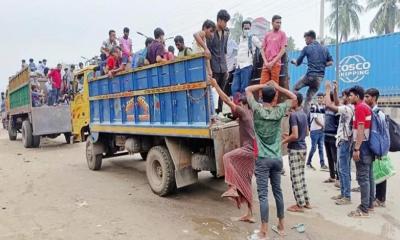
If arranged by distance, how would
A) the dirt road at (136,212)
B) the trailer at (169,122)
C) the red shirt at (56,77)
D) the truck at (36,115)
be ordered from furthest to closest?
the red shirt at (56,77) < the truck at (36,115) < the trailer at (169,122) < the dirt road at (136,212)

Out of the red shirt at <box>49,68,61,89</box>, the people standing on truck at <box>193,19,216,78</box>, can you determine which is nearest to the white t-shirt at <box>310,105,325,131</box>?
the people standing on truck at <box>193,19,216,78</box>

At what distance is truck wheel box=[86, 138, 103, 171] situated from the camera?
7.99 m

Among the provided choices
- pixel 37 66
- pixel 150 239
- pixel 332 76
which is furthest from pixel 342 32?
pixel 150 239

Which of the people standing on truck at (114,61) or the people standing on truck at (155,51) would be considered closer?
the people standing on truck at (155,51)

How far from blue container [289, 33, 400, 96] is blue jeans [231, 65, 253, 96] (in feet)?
34.0

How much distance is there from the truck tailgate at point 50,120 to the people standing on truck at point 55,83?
2.50ft

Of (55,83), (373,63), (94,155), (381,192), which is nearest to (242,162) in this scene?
(381,192)

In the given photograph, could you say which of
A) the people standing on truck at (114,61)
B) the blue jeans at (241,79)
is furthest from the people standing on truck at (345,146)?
the people standing on truck at (114,61)

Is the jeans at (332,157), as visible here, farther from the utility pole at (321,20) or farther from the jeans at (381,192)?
Answer: the utility pole at (321,20)

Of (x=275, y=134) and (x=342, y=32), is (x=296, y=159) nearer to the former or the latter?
(x=275, y=134)

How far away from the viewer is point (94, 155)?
804 cm

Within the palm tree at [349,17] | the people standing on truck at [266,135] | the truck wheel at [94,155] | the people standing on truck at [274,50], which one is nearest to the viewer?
the people standing on truck at [266,135]

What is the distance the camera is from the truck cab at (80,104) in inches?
348

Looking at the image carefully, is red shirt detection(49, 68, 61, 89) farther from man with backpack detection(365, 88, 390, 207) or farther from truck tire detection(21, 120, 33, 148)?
man with backpack detection(365, 88, 390, 207)
